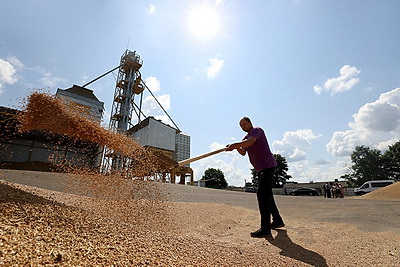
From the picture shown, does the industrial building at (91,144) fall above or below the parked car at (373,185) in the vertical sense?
above

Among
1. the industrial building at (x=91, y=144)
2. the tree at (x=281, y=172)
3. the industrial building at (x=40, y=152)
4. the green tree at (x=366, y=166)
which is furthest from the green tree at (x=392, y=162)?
the industrial building at (x=40, y=152)

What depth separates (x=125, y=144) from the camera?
4.78m

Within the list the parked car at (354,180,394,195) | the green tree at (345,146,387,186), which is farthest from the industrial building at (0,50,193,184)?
the green tree at (345,146,387,186)

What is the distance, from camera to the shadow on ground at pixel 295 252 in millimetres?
2021

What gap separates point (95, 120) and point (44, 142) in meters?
11.9

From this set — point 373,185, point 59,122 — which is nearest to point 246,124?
point 59,122

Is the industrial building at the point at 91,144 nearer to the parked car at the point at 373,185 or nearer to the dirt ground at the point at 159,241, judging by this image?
the dirt ground at the point at 159,241

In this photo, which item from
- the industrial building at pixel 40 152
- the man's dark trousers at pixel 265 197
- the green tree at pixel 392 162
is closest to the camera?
the man's dark trousers at pixel 265 197

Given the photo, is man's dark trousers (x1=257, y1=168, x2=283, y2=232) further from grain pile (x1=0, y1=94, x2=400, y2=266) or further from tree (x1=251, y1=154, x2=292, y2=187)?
tree (x1=251, y1=154, x2=292, y2=187)

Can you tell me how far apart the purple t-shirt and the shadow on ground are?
92 cm

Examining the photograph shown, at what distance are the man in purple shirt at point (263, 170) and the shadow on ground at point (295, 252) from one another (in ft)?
0.61

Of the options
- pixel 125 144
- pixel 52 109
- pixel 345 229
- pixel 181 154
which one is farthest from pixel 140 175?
pixel 181 154

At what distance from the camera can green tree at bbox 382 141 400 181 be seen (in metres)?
38.4

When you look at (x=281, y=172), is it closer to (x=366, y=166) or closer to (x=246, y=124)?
(x=366, y=166)
